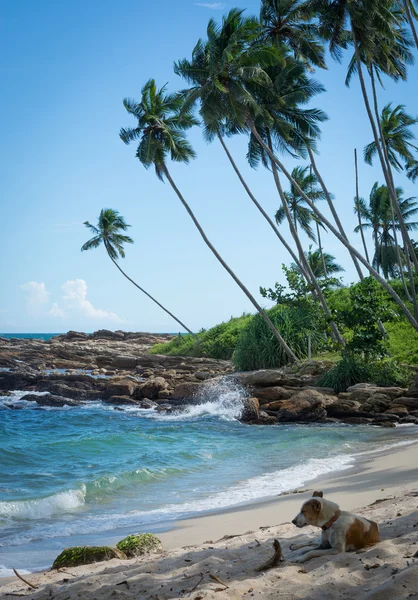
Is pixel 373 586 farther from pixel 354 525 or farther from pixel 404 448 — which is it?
pixel 404 448

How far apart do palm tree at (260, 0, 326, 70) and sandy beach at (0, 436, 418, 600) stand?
20129 mm

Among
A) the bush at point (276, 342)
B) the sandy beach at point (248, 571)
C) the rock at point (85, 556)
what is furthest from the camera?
the bush at point (276, 342)

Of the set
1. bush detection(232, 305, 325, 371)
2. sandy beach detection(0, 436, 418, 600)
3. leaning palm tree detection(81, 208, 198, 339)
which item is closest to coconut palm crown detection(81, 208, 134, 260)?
leaning palm tree detection(81, 208, 198, 339)

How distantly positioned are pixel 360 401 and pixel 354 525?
44.2ft

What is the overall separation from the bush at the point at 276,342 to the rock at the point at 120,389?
4635mm

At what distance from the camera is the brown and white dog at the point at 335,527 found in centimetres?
361

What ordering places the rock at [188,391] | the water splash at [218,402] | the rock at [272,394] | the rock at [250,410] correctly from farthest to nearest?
the rock at [188,391], the rock at [272,394], the water splash at [218,402], the rock at [250,410]

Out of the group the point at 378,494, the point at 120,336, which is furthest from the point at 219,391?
the point at 120,336

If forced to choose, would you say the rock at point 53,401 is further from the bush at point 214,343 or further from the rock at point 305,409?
the bush at point 214,343

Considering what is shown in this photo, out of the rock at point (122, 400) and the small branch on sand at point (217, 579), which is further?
the rock at point (122, 400)

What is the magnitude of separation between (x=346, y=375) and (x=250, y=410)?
370 cm

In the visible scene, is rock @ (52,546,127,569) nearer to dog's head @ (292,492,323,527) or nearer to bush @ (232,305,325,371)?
dog's head @ (292,492,323,527)

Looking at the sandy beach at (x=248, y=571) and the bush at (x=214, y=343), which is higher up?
the bush at (x=214, y=343)

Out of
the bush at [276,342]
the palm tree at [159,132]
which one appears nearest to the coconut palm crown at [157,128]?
the palm tree at [159,132]
